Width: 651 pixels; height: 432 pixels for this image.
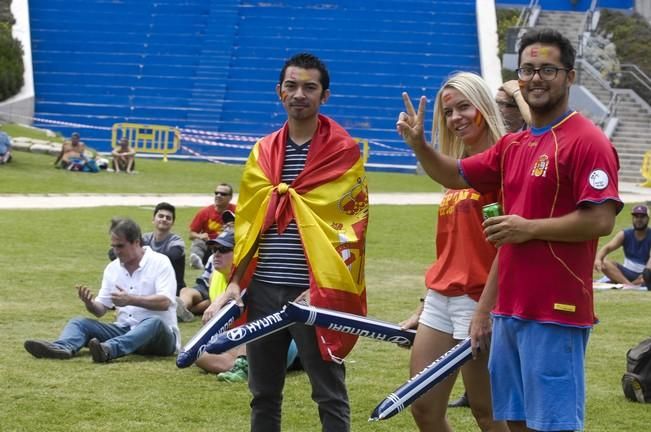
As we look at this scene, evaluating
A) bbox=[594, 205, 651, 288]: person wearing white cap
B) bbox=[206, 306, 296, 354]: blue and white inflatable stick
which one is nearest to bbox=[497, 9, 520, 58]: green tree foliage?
bbox=[594, 205, 651, 288]: person wearing white cap

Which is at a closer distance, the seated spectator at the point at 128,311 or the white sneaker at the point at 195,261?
the seated spectator at the point at 128,311

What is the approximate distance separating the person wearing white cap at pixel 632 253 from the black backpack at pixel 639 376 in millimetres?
7343

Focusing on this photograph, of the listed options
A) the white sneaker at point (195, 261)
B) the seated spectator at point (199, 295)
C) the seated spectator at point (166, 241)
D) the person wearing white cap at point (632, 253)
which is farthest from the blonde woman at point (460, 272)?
the person wearing white cap at point (632, 253)

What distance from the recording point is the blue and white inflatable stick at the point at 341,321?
5.60 metres

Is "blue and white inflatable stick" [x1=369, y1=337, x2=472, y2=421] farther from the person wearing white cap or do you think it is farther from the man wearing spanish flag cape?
the person wearing white cap

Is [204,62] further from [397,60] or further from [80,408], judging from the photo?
[80,408]

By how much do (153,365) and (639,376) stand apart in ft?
11.2

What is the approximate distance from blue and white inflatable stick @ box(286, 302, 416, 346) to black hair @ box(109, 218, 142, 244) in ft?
13.7

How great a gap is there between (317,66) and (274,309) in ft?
3.75

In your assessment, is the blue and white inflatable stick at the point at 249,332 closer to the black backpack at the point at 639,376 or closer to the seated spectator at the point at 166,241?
the black backpack at the point at 639,376

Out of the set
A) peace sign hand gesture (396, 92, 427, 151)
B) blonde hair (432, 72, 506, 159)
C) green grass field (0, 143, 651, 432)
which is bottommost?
green grass field (0, 143, 651, 432)

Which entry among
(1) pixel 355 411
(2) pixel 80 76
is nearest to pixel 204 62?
(2) pixel 80 76

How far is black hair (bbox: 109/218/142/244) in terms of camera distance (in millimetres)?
9602

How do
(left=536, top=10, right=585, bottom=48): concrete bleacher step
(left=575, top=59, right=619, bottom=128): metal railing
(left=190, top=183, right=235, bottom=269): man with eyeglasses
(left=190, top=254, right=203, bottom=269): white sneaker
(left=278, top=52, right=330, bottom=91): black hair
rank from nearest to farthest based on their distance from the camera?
1. (left=278, top=52, right=330, bottom=91): black hair
2. (left=190, top=183, right=235, bottom=269): man with eyeglasses
3. (left=190, top=254, right=203, bottom=269): white sneaker
4. (left=575, top=59, right=619, bottom=128): metal railing
5. (left=536, top=10, right=585, bottom=48): concrete bleacher step
